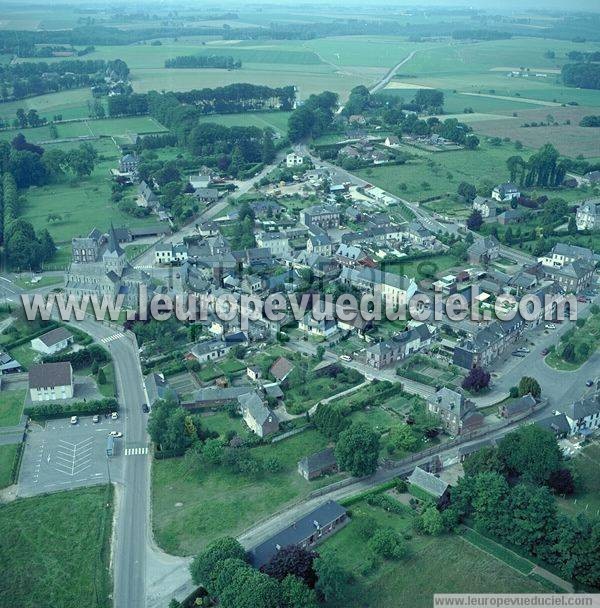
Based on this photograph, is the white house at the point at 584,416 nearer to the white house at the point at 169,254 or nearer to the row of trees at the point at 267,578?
the row of trees at the point at 267,578

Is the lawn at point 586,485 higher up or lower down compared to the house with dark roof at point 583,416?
lower down

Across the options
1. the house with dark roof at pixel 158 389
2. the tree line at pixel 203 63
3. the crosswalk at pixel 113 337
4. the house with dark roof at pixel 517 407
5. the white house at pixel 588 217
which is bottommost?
the crosswalk at pixel 113 337

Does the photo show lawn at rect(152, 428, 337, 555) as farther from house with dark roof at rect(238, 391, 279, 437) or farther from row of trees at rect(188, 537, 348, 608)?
row of trees at rect(188, 537, 348, 608)

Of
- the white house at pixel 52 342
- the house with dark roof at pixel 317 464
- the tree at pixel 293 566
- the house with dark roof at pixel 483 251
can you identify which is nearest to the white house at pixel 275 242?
the house with dark roof at pixel 483 251

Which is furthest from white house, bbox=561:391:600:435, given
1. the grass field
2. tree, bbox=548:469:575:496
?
the grass field

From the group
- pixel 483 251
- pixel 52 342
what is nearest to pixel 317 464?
pixel 52 342

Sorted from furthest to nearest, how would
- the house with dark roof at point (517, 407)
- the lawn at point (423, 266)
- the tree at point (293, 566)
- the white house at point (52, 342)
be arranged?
the lawn at point (423, 266) → the white house at point (52, 342) → the house with dark roof at point (517, 407) → the tree at point (293, 566)
